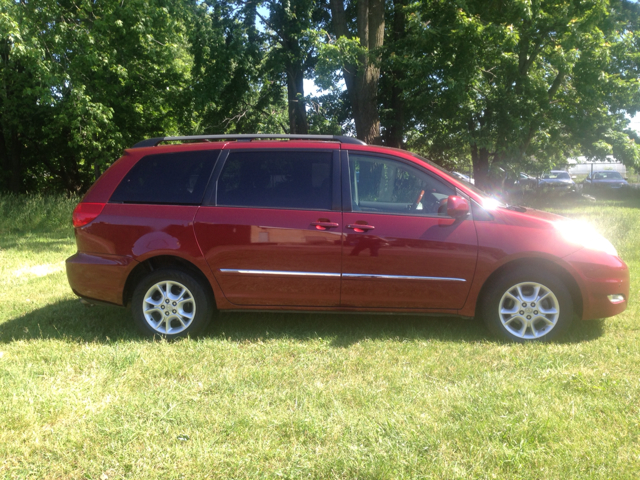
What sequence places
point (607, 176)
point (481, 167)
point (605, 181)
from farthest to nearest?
1. point (607, 176)
2. point (605, 181)
3. point (481, 167)

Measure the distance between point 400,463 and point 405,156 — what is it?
9.28ft

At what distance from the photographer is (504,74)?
14664mm

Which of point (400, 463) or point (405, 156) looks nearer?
point (400, 463)

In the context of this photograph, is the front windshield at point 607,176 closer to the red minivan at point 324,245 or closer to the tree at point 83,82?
the tree at point 83,82

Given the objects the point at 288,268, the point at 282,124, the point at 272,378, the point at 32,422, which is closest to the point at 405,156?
the point at 288,268

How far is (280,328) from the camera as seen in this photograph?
5.11 metres

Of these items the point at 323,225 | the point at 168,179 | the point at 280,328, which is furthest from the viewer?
the point at 280,328

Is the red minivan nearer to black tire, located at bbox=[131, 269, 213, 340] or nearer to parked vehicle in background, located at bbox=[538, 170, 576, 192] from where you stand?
black tire, located at bbox=[131, 269, 213, 340]

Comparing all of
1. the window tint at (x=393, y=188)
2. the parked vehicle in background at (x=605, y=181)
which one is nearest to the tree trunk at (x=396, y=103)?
the window tint at (x=393, y=188)

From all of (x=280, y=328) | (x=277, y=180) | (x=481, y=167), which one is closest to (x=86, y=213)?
(x=277, y=180)

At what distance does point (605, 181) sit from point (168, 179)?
28.1 meters

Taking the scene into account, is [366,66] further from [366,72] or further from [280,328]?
[280,328]

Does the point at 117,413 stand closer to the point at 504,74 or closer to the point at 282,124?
the point at 504,74

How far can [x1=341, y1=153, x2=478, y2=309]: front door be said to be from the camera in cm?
452
